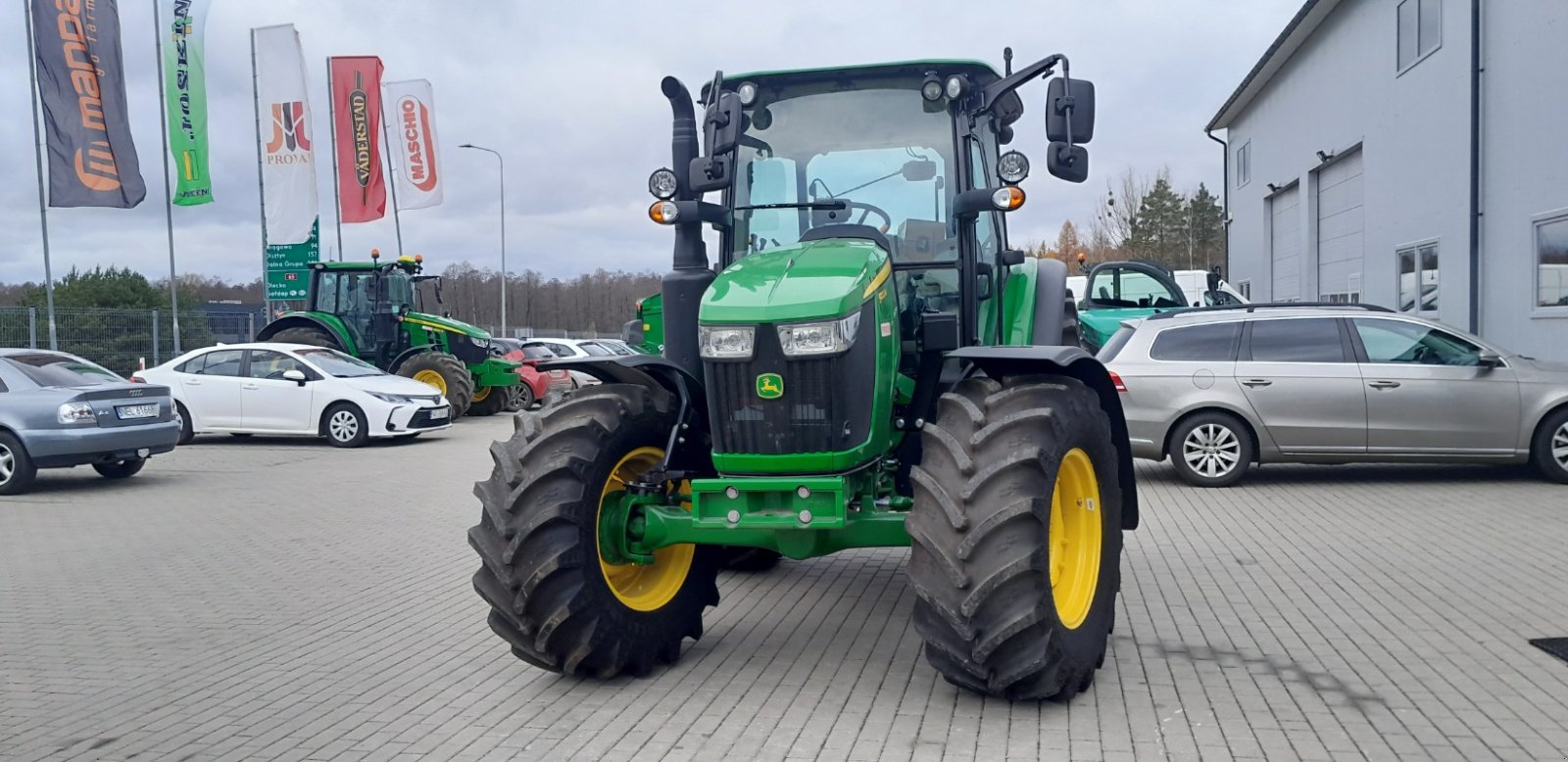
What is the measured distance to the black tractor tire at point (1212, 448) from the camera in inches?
472

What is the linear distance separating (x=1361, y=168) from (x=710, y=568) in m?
20.4

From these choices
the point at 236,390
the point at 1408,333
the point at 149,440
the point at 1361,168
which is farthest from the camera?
the point at 1361,168

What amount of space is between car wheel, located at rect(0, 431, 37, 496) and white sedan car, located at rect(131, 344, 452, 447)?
522 centimetres

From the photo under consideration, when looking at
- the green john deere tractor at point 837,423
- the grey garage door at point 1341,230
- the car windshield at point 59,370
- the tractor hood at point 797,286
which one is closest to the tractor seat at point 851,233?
the green john deere tractor at point 837,423

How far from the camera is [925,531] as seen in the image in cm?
480

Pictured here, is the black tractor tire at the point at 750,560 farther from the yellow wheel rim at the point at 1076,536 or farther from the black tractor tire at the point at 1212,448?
the black tractor tire at the point at 1212,448

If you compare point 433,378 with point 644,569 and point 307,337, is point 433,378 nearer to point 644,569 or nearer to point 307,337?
point 307,337

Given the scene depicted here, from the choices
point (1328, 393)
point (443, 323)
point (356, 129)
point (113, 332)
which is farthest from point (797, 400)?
point (356, 129)

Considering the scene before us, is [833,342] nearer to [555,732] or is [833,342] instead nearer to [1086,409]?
[1086,409]

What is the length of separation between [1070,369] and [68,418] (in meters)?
11.5

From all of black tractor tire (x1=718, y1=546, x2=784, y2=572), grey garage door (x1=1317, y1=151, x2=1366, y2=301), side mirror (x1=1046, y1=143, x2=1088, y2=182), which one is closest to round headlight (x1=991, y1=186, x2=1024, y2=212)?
side mirror (x1=1046, y1=143, x2=1088, y2=182)

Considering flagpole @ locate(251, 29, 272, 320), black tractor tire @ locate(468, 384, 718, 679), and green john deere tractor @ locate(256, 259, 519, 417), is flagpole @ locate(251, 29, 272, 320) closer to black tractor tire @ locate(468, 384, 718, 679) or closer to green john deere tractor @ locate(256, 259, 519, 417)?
green john deere tractor @ locate(256, 259, 519, 417)

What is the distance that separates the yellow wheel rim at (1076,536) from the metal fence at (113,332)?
72.7ft

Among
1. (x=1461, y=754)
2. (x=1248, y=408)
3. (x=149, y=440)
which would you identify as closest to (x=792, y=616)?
(x=1461, y=754)
